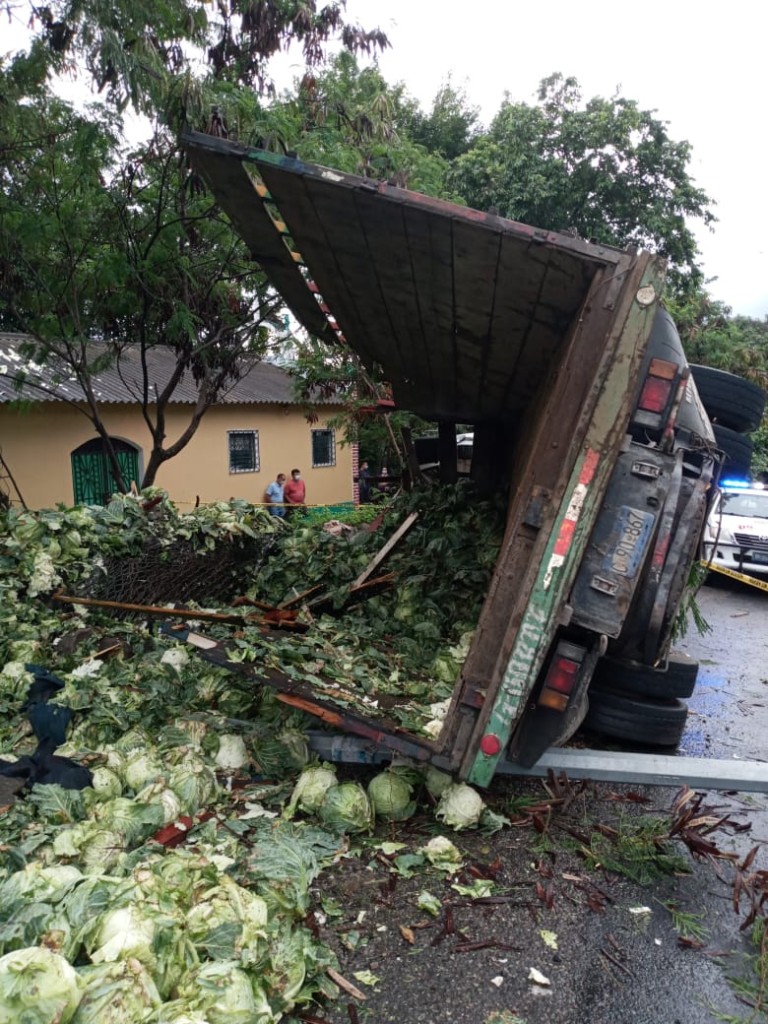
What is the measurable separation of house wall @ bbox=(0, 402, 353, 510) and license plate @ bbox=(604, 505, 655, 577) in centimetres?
771

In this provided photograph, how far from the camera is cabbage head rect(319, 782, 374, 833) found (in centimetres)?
335

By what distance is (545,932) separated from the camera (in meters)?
2.84

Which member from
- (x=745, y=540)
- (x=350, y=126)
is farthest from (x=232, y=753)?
(x=745, y=540)

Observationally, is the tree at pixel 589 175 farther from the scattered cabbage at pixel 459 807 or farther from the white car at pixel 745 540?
the scattered cabbage at pixel 459 807

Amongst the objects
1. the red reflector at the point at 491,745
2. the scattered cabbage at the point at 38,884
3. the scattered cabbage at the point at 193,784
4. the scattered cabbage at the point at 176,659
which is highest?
the red reflector at the point at 491,745

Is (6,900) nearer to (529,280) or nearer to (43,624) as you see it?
(43,624)

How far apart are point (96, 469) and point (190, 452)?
2.65 m

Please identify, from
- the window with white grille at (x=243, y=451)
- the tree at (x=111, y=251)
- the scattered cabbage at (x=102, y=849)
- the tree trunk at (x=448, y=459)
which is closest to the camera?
the scattered cabbage at (x=102, y=849)

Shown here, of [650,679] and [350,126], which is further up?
[350,126]

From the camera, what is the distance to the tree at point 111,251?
8.67 meters

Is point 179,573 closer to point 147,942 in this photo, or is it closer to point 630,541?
point 630,541

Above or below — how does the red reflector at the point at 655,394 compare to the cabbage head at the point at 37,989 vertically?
above

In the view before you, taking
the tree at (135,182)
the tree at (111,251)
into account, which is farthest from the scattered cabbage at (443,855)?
the tree at (111,251)

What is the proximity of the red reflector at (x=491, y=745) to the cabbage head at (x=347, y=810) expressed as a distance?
2.03 ft
